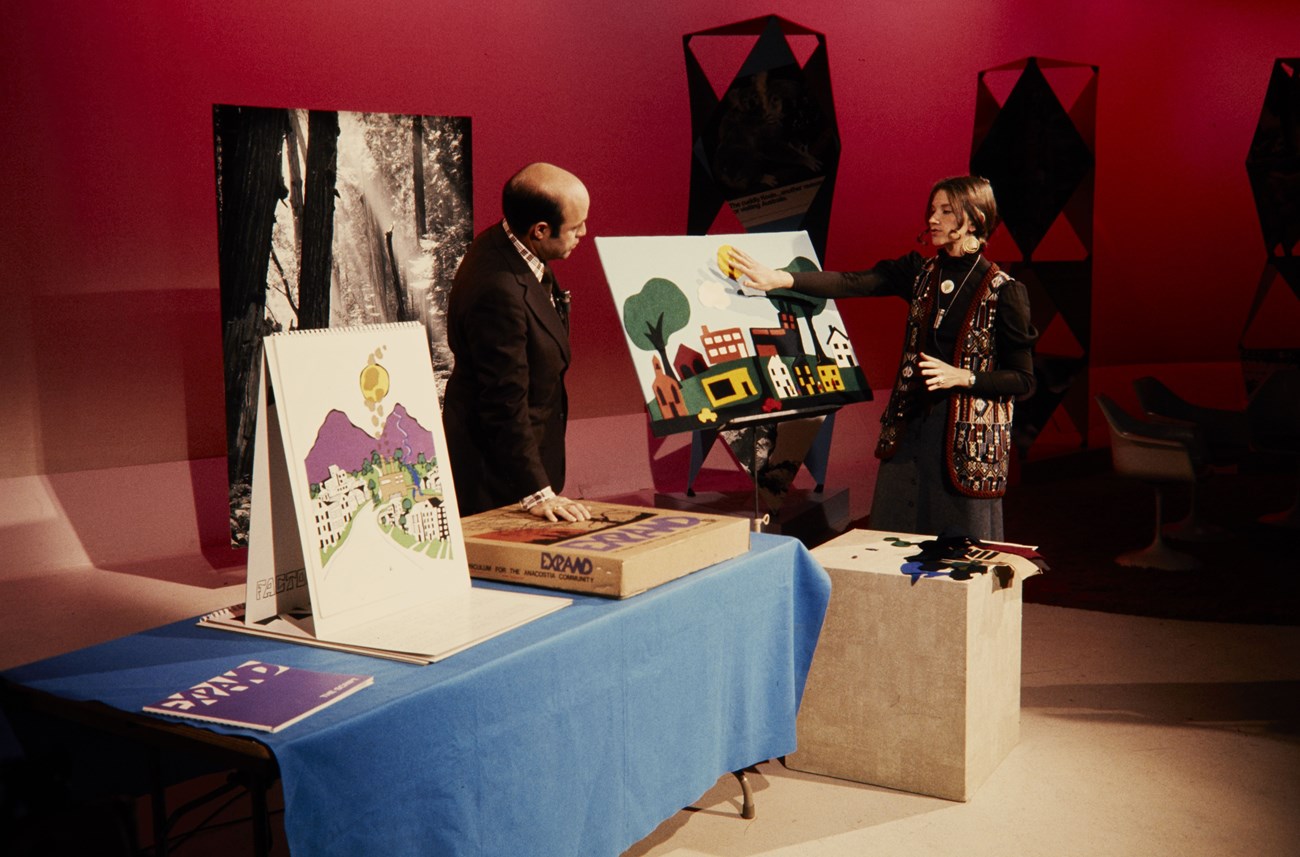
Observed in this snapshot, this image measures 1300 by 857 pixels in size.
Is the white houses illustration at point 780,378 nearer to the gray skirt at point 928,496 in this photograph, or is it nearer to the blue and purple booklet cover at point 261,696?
the gray skirt at point 928,496

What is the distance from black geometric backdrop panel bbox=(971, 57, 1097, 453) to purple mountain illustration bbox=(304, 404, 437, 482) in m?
5.63

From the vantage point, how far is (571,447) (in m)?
6.66

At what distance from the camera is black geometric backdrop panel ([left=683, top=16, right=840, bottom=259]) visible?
209 inches

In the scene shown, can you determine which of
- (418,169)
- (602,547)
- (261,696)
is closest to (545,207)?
(602,547)

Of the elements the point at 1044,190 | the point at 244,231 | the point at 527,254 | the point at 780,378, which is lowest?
the point at 780,378

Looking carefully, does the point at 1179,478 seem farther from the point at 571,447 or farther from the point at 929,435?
the point at 571,447

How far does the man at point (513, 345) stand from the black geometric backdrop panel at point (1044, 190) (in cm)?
491

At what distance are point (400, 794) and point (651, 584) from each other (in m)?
0.65

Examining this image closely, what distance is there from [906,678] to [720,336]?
117 centimetres

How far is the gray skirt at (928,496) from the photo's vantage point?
A: 3.39 metres

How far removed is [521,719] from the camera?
1856 millimetres

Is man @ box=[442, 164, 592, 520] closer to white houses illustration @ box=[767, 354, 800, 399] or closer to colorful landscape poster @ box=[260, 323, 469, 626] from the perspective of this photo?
colorful landscape poster @ box=[260, 323, 469, 626]

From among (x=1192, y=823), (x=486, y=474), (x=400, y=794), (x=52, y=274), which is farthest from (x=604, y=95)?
(x=400, y=794)

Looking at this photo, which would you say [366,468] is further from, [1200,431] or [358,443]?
[1200,431]
